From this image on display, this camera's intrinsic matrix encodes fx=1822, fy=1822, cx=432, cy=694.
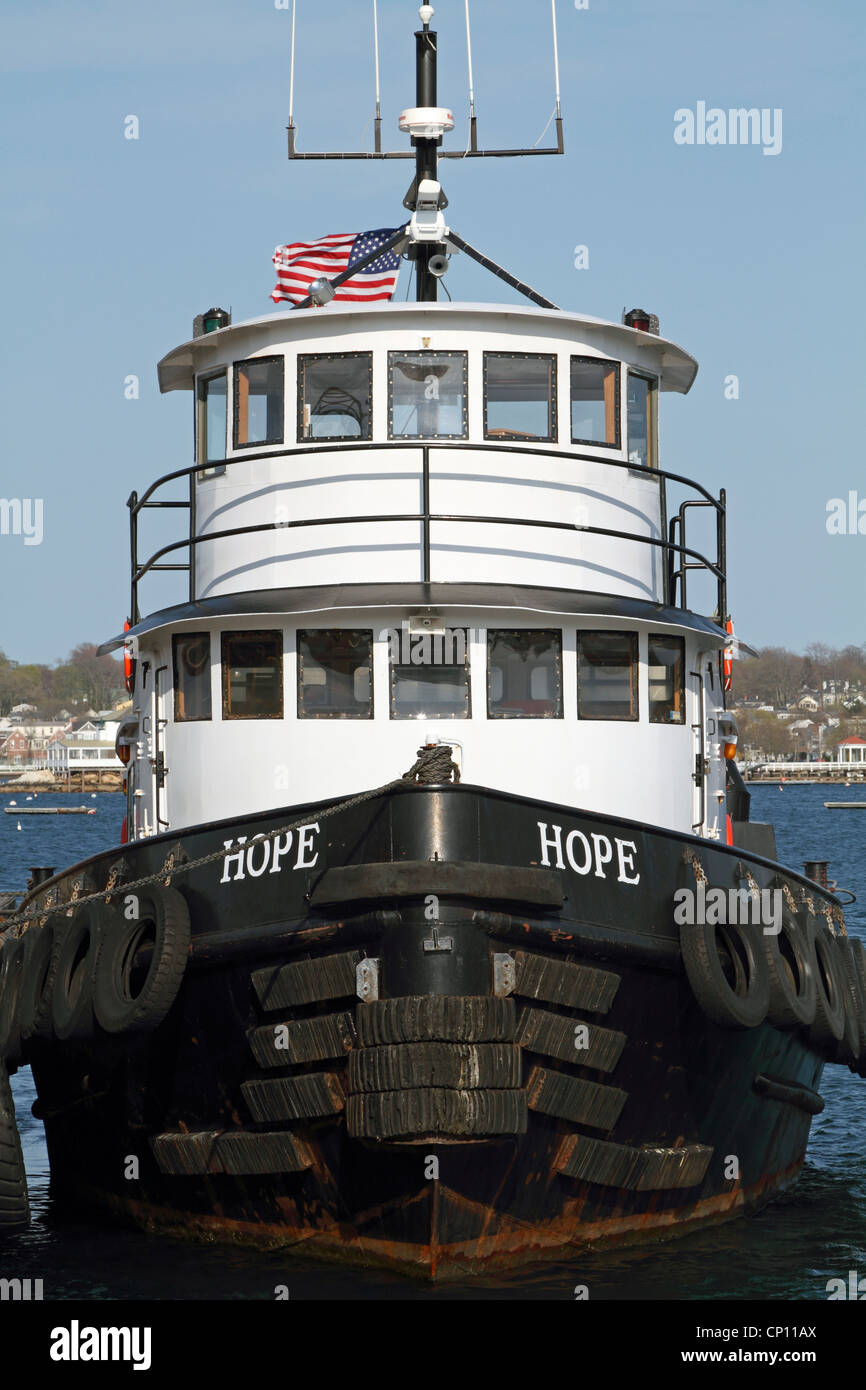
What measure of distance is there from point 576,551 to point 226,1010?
4.11 m

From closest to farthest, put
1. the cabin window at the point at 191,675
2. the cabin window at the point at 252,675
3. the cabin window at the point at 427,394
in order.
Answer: the cabin window at the point at 252,675 < the cabin window at the point at 191,675 < the cabin window at the point at 427,394

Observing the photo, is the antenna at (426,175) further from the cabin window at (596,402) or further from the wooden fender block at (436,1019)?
the wooden fender block at (436,1019)

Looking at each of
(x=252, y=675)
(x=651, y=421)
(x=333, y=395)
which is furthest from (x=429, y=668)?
(x=651, y=421)

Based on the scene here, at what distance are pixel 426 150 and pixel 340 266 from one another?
1170 mm

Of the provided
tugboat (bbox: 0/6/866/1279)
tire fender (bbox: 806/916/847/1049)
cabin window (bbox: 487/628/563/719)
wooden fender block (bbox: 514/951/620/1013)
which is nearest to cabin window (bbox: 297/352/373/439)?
tugboat (bbox: 0/6/866/1279)

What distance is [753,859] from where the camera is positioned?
12.5 meters

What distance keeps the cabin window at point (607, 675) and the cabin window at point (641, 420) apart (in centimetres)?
177

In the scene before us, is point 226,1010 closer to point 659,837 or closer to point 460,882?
point 460,882

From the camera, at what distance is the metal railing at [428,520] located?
12.0 metres

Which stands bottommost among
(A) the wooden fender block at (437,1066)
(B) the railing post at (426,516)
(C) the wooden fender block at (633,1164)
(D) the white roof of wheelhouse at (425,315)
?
(C) the wooden fender block at (633,1164)

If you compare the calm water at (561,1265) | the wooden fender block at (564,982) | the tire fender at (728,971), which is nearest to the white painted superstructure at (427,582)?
the tire fender at (728,971)

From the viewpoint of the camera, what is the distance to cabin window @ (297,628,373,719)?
12086 mm

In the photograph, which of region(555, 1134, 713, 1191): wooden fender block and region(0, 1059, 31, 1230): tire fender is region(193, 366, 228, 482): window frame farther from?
region(555, 1134, 713, 1191): wooden fender block
